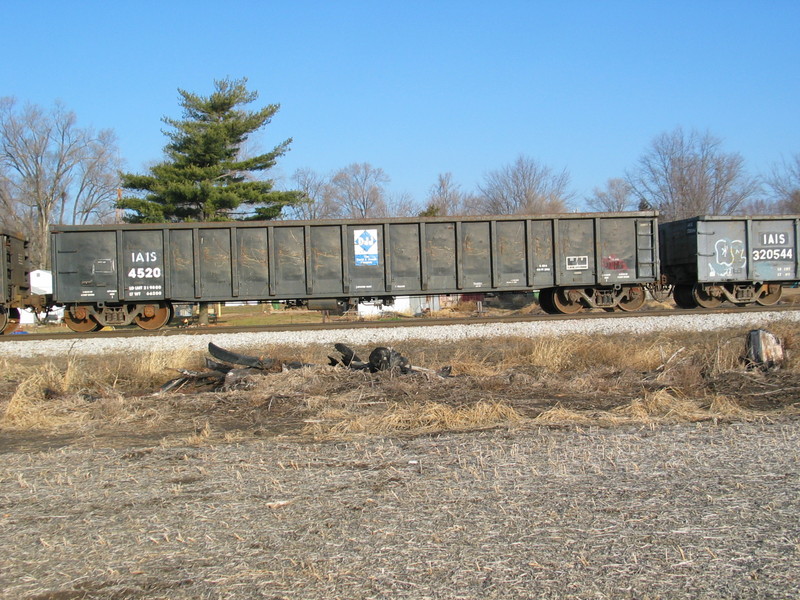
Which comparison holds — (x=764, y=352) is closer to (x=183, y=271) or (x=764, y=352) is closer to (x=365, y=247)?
(x=365, y=247)

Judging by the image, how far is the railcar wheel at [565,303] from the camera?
1825 cm

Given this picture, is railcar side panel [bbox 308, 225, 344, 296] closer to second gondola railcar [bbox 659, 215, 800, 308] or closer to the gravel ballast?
the gravel ballast

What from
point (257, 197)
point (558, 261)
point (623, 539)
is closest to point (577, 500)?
point (623, 539)

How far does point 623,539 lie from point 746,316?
13.0 metres

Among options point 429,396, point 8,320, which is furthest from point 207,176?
point 429,396

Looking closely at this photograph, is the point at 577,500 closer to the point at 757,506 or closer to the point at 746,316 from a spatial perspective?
the point at 757,506

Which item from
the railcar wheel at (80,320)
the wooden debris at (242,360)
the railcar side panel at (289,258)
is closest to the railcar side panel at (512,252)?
the railcar side panel at (289,258)

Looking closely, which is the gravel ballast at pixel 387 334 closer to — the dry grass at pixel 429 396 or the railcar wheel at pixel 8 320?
the dry grass at pixel 429 396

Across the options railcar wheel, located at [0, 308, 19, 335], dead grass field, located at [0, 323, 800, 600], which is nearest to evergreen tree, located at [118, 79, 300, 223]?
railcar wheel, located at [0, 308, 19, 335]

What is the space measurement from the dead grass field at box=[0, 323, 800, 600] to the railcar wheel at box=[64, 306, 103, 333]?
9.57 meters

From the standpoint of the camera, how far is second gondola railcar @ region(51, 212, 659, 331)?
16.7 m

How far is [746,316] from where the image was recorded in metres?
14.5

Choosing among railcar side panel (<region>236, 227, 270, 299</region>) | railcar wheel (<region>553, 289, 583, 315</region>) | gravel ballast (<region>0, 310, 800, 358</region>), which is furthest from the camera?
railcar wheel (<region>553, 289, 583, 315</region>)

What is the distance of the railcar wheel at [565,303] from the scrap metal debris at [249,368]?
9.96m
